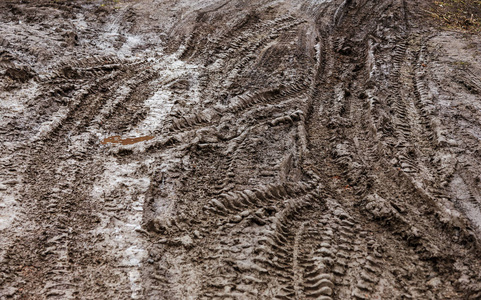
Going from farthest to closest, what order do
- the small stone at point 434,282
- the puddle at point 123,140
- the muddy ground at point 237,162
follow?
the puddle at point 123,140 → the muddy ground at point 237,162 → the small stone at point 434,282

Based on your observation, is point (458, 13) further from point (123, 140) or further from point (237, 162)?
point (123, 140)

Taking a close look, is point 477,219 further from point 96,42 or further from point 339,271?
point 96,42

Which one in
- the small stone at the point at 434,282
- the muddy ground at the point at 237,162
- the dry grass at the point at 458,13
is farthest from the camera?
the dry grass at the point at 458,13

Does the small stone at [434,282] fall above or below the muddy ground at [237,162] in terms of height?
below

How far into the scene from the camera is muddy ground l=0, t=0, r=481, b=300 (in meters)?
2.37

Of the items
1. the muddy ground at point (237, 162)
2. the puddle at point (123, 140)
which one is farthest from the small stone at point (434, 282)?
the puddle at point (123, 140)

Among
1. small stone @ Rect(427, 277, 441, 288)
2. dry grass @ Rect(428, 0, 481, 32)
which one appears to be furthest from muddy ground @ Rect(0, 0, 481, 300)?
dry grass @ Rect(428, 0, 481, 32)

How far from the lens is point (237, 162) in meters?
3.42

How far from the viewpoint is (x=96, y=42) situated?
18.3ft

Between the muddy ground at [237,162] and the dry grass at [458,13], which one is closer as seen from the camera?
the muddy ground at [237,162]

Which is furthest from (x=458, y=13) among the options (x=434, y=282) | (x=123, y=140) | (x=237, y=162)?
(x=123, y=140)

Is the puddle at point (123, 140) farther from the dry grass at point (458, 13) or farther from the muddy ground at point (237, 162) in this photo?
the dry grass at point (458, 13)

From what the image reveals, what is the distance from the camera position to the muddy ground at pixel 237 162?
2.37m

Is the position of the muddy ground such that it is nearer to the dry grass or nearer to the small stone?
the small stone
